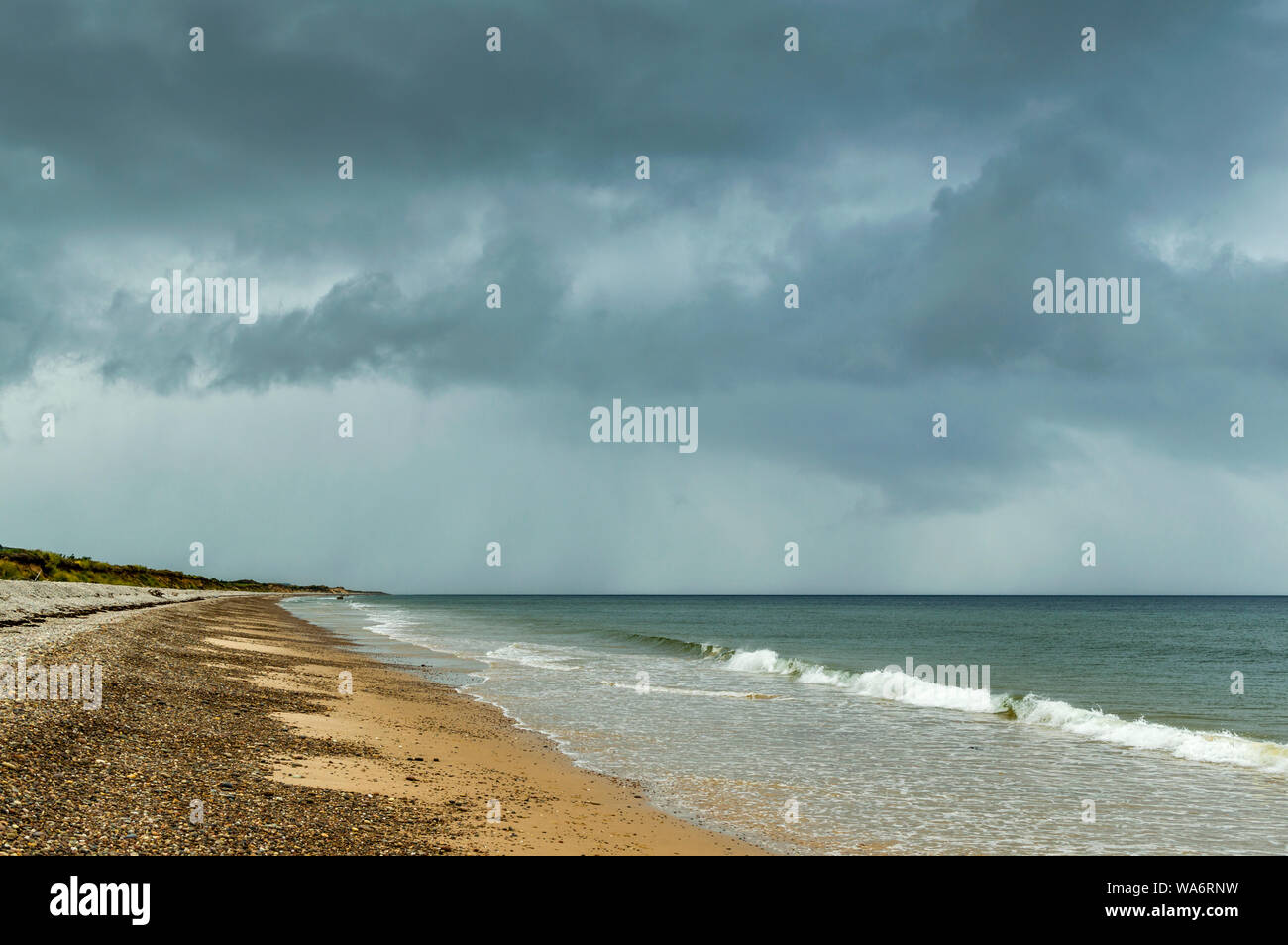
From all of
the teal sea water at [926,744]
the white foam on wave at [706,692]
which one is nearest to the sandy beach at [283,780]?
the teal sea water at [926,744]

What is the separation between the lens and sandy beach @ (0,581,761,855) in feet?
30.2

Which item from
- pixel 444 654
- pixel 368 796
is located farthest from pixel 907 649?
pixel 368 796

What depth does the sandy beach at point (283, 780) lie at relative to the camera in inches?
362

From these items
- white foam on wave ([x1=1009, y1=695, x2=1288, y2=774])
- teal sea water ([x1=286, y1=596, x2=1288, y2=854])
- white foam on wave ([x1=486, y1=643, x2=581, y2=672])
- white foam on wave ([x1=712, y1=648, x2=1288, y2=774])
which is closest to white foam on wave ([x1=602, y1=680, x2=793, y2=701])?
teal sea water ([x1=286, y1=596, x2=1288, y2=854])

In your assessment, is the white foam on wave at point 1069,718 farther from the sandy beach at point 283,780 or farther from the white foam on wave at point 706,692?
the sandy beach at point 283,780

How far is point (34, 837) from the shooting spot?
26.8ft

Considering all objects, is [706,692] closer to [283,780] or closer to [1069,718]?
[1069,718]

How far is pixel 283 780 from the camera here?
1232cm

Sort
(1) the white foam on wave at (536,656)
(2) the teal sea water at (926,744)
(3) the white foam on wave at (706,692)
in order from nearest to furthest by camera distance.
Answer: (2) the teal sea water at (926,744) → (3) the white foam on wave at (706,692) → (1) the white foam on wave at (536,656)

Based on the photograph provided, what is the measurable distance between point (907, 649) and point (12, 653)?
51501 millimetres

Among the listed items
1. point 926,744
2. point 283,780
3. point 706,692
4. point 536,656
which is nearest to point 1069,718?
point 926,744

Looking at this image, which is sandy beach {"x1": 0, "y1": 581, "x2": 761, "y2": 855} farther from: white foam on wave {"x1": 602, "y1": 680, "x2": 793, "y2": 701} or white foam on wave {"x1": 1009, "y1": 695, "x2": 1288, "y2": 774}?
white foam on wave {"x1": 1009, "y1": 695, "x2": 1288, "y2": 774}

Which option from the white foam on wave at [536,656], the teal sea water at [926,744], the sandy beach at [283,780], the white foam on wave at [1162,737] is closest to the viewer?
the sandy beach at [283,780]
